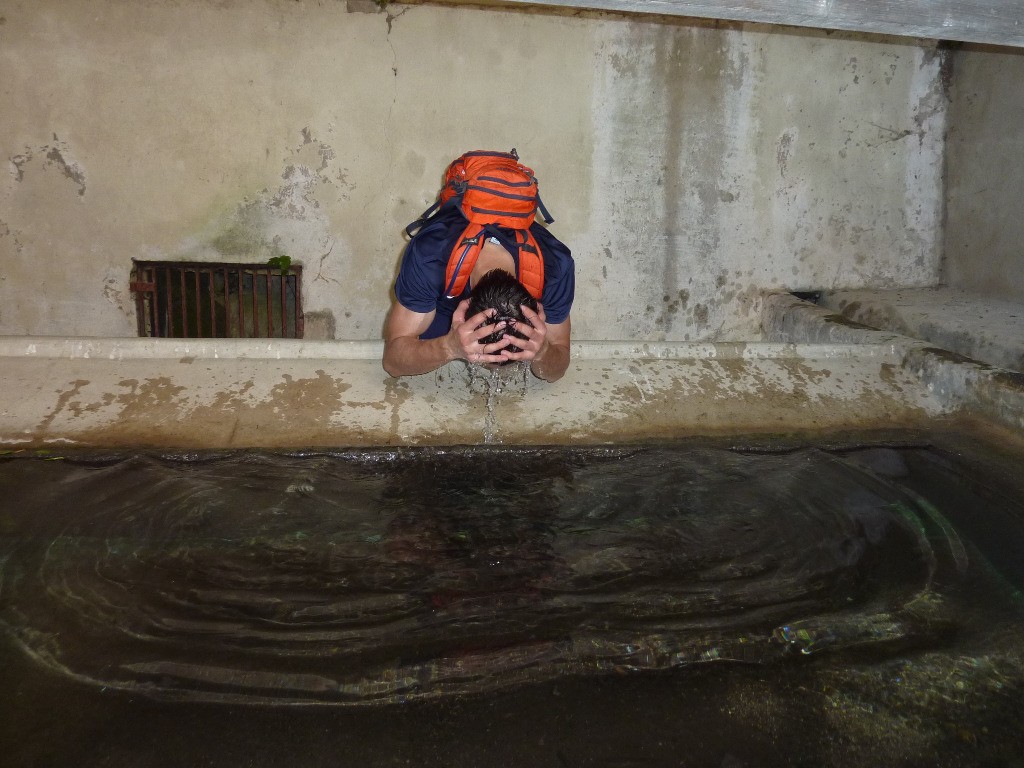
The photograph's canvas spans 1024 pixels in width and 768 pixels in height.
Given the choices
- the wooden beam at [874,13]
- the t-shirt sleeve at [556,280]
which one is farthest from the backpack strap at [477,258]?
the wooden beam at [874,13]

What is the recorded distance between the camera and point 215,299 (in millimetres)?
4102

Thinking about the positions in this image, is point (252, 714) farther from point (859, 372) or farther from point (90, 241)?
point (90, 241)

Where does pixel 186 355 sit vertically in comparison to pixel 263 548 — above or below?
above

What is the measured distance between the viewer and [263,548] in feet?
6.88

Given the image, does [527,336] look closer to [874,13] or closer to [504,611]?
[504,611]

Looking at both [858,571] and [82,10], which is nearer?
[858,571]

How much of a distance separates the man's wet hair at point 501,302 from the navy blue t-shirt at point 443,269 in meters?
0.25

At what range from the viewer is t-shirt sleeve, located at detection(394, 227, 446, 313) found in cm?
266

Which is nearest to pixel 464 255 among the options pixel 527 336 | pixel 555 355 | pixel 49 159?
pixel 527 336

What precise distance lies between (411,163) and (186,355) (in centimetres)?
168

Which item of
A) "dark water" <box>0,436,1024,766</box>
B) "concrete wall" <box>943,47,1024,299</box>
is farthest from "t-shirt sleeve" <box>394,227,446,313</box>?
"concrete wall" <box>943,47,1024,299</box>

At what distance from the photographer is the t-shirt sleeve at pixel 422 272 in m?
2.66

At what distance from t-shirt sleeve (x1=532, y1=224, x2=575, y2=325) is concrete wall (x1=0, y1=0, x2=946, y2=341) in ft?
4.88

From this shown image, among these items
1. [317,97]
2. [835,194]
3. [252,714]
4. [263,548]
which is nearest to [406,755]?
[252,714]
